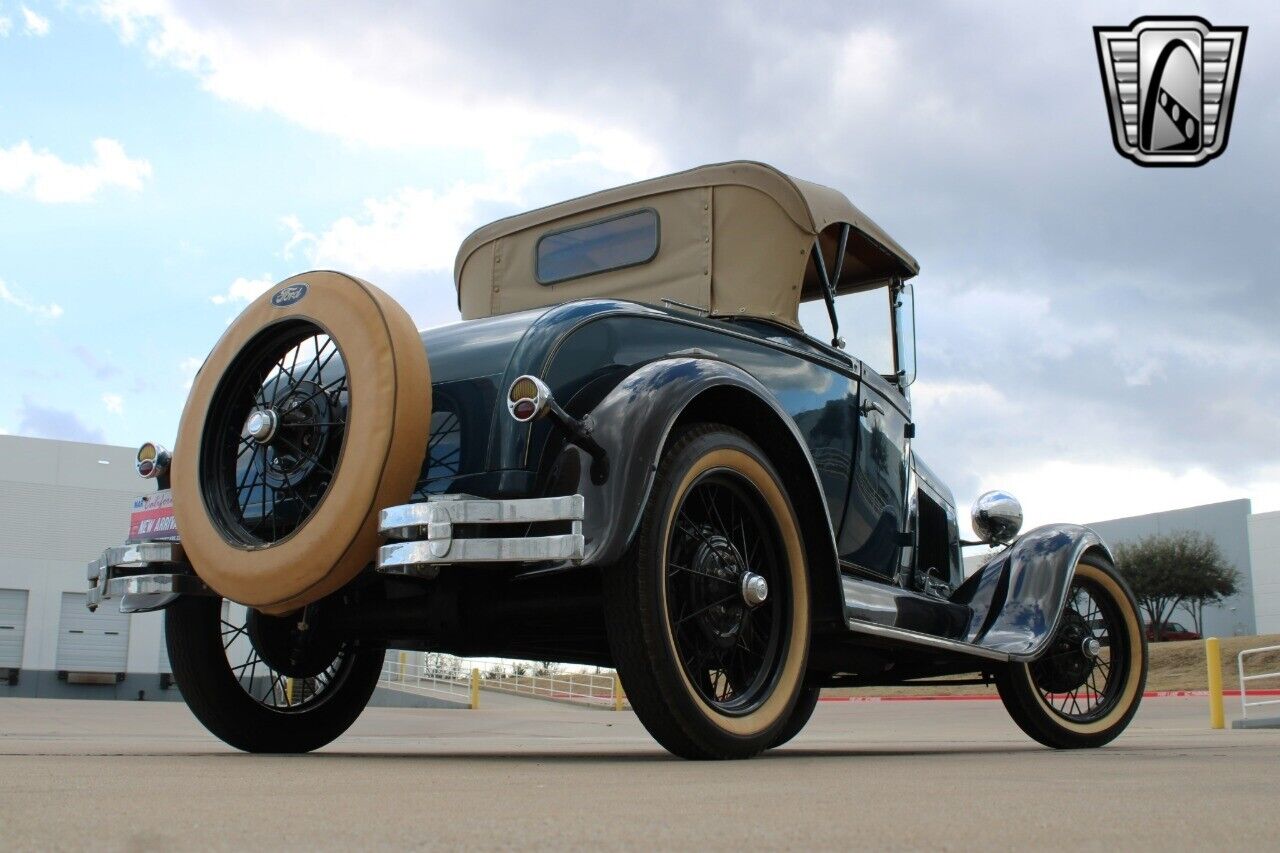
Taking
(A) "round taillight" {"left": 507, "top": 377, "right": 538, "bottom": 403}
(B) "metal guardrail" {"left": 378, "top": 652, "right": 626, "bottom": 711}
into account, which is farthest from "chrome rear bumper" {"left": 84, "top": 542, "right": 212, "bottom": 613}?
(B) "metal guardrail" {"left": 378, "top": 652, "right": 626, "bottom": 711}

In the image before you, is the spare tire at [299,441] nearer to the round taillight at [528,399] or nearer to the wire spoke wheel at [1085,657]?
the round taillight at [528,399]

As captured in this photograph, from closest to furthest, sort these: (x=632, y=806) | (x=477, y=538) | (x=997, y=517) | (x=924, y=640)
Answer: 1. (x=632, y=806)
2. (x=477, y=538)
3. (x=924, y=640)
4. (x=997, y=517)

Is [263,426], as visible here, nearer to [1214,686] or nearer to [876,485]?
[876,485]

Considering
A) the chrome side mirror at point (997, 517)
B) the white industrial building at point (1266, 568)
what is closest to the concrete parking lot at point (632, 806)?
the chrome side mirror at point (997, 517)

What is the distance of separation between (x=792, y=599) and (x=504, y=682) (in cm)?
2641

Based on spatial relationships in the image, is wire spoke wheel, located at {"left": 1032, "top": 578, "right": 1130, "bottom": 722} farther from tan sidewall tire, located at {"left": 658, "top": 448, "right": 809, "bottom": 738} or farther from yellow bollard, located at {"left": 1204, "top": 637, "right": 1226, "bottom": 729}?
yellow bollard, located at {"left": 1204, "top": 637, "right": 1226, "bottom": 729}

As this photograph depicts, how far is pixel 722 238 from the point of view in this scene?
5379 millimetres

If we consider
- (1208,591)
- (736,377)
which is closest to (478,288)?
(736,377)

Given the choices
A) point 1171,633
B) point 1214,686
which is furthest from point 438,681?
point 1171,633

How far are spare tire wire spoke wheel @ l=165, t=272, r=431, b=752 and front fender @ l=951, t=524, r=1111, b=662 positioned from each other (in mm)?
2849

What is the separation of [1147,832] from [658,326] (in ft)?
8.98

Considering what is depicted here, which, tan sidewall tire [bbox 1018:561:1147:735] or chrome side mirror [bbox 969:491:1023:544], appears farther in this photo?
chrome side mirror [bbox 969:491:1023:544]

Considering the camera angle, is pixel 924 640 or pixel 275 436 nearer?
pixel 275 436

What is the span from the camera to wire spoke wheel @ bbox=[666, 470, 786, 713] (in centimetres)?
388
